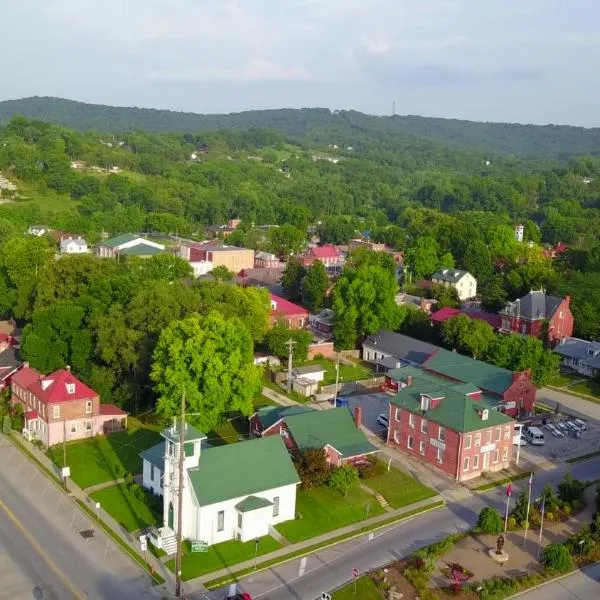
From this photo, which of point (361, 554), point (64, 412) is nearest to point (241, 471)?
point (361, 554)

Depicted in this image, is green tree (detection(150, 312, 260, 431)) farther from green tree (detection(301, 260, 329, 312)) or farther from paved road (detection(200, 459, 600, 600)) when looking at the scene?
green tree (detection(301, 260, 329, 312))

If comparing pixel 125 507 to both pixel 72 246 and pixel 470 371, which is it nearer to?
pixel 470 371

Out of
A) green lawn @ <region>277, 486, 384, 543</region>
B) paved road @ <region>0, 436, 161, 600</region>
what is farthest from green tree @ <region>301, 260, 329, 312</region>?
paved road @ <region>0, 436, 161, 600</region>

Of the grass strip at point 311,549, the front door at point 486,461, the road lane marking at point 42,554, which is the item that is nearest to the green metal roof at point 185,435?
the grass strip at point 311,549

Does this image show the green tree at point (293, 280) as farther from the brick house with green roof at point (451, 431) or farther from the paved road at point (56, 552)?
the paved road at point (56, 552)

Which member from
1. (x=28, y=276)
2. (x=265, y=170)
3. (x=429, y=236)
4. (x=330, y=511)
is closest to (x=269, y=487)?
(x=330, y=511)
